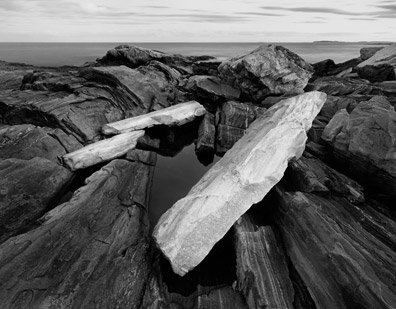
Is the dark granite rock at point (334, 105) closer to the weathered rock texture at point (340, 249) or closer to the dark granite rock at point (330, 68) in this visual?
the weathered rock texture at point (340, 249)

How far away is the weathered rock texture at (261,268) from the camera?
8.45 metres

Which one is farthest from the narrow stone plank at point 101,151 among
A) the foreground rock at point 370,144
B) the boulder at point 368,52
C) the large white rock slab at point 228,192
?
the boulder at point 368,52

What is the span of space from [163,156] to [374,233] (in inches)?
596

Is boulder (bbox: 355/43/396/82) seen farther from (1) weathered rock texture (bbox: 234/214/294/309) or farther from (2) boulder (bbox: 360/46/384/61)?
(1) weathered rock texture (bbox: 234/214/294/309)

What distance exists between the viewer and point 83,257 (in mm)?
10008

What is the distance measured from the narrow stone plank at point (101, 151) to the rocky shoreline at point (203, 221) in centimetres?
9

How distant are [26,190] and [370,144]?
16045 mm

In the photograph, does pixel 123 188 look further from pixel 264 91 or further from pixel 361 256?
pixel 264 91

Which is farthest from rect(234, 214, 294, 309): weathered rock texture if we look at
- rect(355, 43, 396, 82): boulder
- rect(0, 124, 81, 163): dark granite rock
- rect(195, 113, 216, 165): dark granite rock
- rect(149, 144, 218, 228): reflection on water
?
rect(355, 43, 396, 82): boulder

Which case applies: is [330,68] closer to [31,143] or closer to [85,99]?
[85,99]

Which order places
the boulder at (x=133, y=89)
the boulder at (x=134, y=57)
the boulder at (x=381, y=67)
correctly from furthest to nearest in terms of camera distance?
the boulder at (x=134, y=57) → the boulder at (x=381, y=67) → the boulder at (x=133, y=89)

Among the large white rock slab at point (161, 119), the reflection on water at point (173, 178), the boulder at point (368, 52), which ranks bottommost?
the reflection on water at point (173, 178)

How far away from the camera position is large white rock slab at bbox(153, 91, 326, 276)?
968 centimetres

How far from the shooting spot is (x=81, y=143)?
18.0 meters
